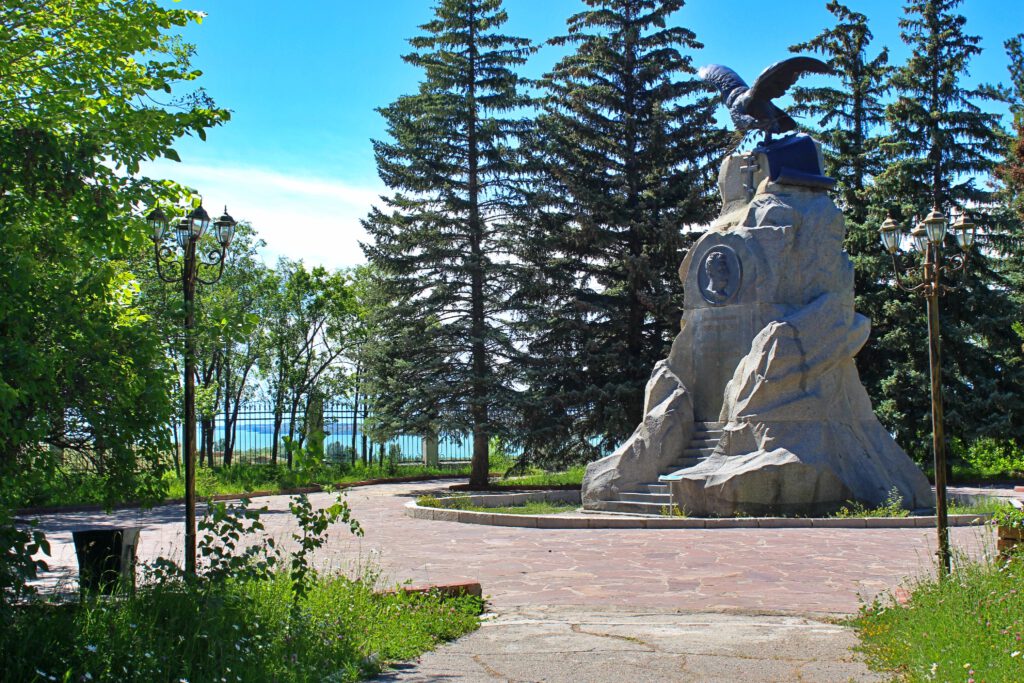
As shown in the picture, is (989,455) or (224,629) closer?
(224,629)

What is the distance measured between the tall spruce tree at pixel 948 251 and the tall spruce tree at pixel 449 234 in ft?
33.7

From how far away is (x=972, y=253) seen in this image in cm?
2688

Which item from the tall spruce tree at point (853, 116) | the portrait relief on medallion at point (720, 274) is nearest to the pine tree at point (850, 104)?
the tall spruce tree at point (853, 116)

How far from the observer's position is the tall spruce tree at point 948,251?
25.6 metres

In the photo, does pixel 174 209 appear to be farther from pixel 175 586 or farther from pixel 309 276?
pixel 309 276

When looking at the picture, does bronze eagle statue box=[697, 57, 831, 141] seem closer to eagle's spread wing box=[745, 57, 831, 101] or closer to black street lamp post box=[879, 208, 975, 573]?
eagle's spread wing box=[745, 57, 831, 101]

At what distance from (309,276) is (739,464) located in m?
19.3

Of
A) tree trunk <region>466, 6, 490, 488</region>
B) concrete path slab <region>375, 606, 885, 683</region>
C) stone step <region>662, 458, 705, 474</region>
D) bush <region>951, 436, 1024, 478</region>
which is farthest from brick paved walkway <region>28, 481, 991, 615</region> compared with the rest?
bush <region>951, 436, 1024, 478</region>

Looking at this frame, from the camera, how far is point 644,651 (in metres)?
6.50

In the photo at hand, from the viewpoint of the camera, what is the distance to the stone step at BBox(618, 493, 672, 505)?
51.2 ft

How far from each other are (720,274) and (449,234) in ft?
32.4

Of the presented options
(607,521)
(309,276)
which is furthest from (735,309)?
(309,276)

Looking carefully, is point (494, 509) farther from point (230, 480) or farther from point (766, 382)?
point (230, 480)

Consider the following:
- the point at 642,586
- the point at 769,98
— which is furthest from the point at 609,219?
the point at 642,586
